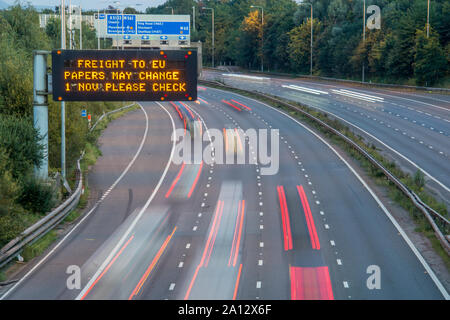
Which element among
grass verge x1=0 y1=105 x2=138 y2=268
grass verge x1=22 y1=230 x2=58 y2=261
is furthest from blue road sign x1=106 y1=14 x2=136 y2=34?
grass verge x1=22 y1=230 x2=58 y2=261

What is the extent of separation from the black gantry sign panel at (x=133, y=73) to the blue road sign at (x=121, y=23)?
47.6 meters

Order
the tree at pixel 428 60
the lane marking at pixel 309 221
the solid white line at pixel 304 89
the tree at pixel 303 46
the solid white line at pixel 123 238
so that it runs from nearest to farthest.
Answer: the solid white line at pixel 123 238 → the lane marking at pixel 309 221 → the tree at pixel 428 60 → the solid white line at pixel 304 89 → the tree at pixel 303 46

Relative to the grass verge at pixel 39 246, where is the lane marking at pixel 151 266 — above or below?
below

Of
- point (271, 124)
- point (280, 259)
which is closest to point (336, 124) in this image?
point (271, 124)

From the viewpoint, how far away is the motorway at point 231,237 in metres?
21.1

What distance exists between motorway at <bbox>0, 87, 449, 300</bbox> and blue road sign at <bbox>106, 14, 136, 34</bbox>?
1253 inches

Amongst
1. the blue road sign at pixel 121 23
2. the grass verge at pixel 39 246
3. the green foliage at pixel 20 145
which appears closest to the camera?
the grass verge at pixel 39 246

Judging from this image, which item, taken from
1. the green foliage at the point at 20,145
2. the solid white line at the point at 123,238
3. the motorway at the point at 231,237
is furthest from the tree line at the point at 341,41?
the green foliage at the point at 20,145

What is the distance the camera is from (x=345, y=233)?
1097 inches

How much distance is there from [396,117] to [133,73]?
1510 inches

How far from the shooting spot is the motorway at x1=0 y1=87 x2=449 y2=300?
21.1 metres

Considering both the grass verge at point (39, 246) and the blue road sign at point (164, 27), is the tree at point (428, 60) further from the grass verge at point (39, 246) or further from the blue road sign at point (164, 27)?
the grass verge at point (39, 246)

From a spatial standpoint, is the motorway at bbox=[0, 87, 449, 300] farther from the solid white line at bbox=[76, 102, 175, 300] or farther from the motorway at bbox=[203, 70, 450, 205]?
the motorway at bbox=[203, 70, 450, 205]

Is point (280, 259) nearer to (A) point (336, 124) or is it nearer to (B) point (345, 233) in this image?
(B) point (345, 233)
